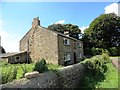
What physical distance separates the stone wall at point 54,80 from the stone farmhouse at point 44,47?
17.1m

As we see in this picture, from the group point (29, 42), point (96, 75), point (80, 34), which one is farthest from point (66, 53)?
point (80, 34)

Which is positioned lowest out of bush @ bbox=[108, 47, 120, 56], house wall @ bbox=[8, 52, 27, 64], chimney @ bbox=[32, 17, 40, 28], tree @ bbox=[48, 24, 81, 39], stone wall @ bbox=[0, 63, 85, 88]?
stone wall @ bbox=[0, 63, 85, 88]

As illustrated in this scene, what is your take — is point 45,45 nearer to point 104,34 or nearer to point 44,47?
point 44,47

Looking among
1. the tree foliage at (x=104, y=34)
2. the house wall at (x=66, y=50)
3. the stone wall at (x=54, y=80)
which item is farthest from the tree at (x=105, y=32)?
the stone wall at (x=54, y=80)

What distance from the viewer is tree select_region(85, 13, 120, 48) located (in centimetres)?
6357

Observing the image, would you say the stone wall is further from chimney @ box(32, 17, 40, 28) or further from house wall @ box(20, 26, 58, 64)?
chimney @ box(32, 17, 40, 28)

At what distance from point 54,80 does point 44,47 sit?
24172mm

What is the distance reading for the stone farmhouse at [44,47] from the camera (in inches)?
1346

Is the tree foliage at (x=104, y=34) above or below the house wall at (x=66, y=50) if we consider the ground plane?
above

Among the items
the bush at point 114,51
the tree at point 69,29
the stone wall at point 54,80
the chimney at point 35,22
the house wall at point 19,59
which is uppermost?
the tree at point 69,29

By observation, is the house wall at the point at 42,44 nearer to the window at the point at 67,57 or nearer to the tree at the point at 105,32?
the window at the point at 67,57

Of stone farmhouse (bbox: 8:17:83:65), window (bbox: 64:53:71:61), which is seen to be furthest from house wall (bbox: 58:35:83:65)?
window (bbox: 64:53:71:61)

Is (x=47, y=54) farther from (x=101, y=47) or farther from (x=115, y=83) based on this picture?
(x=101, y=47)

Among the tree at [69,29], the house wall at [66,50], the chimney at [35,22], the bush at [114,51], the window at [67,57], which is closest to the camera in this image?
the house wall at [66,50]
